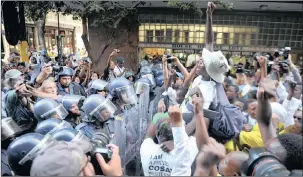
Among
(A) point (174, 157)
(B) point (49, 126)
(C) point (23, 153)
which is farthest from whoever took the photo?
(B) point (49, 126)

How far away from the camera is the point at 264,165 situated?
3.60ft

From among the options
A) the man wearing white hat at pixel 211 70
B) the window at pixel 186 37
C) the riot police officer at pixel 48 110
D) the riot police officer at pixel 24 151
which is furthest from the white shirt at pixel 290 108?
the riot police officer at pixel 48 110

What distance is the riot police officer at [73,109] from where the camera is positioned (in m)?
2.52

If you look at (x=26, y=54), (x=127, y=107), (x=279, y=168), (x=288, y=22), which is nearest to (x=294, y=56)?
(x=288, y=22)

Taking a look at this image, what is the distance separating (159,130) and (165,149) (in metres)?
0.14

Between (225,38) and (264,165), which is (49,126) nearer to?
(225,38)

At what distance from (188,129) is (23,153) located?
35.6 inches

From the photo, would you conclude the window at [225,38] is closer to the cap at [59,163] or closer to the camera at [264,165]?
the camera at [264,165]

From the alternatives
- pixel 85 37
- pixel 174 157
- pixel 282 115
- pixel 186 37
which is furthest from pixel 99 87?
pixel 282 115

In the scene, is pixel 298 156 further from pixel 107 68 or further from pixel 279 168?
pixel 107 68

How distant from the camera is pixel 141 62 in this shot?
3.15 m

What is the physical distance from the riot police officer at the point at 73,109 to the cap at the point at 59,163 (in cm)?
136

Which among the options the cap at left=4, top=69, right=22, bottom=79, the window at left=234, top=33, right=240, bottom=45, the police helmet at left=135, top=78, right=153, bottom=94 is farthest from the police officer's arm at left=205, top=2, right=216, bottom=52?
the police helmet at left=135, top=78, right=153, bottom=94

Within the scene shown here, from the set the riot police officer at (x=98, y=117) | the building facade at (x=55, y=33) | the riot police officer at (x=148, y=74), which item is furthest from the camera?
the riot police officer at (x=148, y=74)
